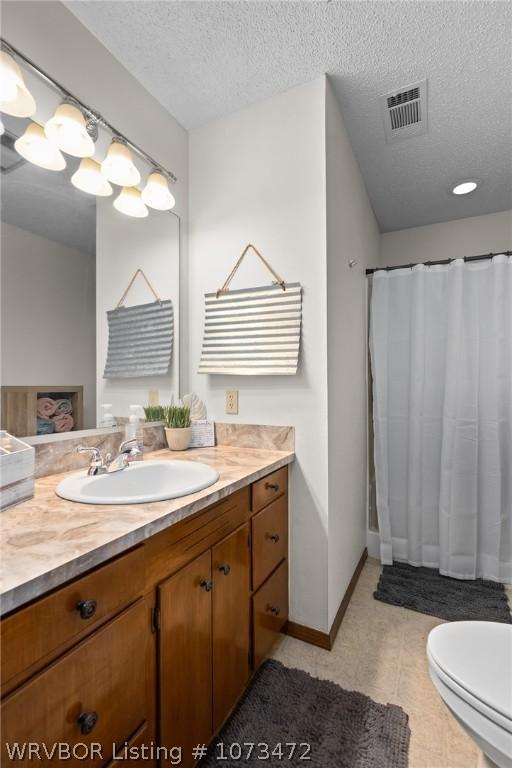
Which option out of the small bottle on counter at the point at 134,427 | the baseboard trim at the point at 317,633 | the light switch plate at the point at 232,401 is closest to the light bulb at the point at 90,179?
the small bottle on counter at the point at 134,427

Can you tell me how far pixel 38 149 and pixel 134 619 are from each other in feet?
4.75

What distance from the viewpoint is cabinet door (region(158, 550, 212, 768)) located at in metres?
0.89

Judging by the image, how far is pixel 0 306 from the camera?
3.58 ft

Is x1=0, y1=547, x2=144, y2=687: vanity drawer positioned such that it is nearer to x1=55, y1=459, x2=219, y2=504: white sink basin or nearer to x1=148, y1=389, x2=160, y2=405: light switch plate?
x1=55, y1=459, x2=219, y2=504: white sink basin

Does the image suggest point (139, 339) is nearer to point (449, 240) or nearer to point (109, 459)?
point (109, 459)

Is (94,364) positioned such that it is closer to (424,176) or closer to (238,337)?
(238,337)

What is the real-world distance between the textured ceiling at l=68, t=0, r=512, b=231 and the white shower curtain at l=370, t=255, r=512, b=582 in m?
0.78

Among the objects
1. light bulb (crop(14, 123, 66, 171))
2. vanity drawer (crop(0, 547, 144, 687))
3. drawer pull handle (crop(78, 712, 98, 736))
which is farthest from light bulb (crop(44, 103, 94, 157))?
drawer pull handle (crop(78, 712, 98, 736))

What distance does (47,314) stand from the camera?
1.25 metres

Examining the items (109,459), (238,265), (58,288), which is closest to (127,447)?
(109,459)

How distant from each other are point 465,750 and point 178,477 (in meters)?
1.30

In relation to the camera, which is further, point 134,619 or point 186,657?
point 186,657

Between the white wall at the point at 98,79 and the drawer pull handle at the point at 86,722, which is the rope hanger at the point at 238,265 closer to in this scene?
the white wall at the point at 98,79

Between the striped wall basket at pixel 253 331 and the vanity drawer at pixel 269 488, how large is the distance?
17.9 inches
